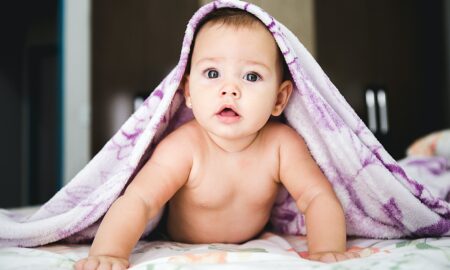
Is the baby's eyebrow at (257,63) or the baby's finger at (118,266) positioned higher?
the baby's eyebrow at (257,63)

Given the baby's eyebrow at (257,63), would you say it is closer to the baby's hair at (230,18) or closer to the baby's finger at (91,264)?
the baby's hair at (230,18)

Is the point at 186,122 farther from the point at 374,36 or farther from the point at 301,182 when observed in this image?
the point at 374,36

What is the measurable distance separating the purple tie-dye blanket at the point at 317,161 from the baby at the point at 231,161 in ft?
0.11

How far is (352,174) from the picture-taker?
849mm

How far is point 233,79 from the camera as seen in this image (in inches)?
30.5

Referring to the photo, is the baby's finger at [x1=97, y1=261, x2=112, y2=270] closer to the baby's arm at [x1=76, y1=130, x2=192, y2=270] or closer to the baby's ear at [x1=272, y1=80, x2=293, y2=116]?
the baby's arm at [x1=76, y1=130, x2=192, y2=270]

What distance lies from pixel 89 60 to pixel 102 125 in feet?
1.33

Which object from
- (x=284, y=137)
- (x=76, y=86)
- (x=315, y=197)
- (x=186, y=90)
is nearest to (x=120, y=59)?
(x=76, y=86)

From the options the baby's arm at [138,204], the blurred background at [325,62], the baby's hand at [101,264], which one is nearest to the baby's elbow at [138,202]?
the baby's arm at [138,204]

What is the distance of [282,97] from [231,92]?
171 mm

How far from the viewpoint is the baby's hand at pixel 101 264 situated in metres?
0.58

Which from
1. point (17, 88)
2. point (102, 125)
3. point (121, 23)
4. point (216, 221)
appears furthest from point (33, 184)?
point (216, 221)

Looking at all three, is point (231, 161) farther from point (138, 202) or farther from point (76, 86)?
point (76, 86)

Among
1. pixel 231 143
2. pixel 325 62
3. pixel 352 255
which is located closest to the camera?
pixel 352 255
